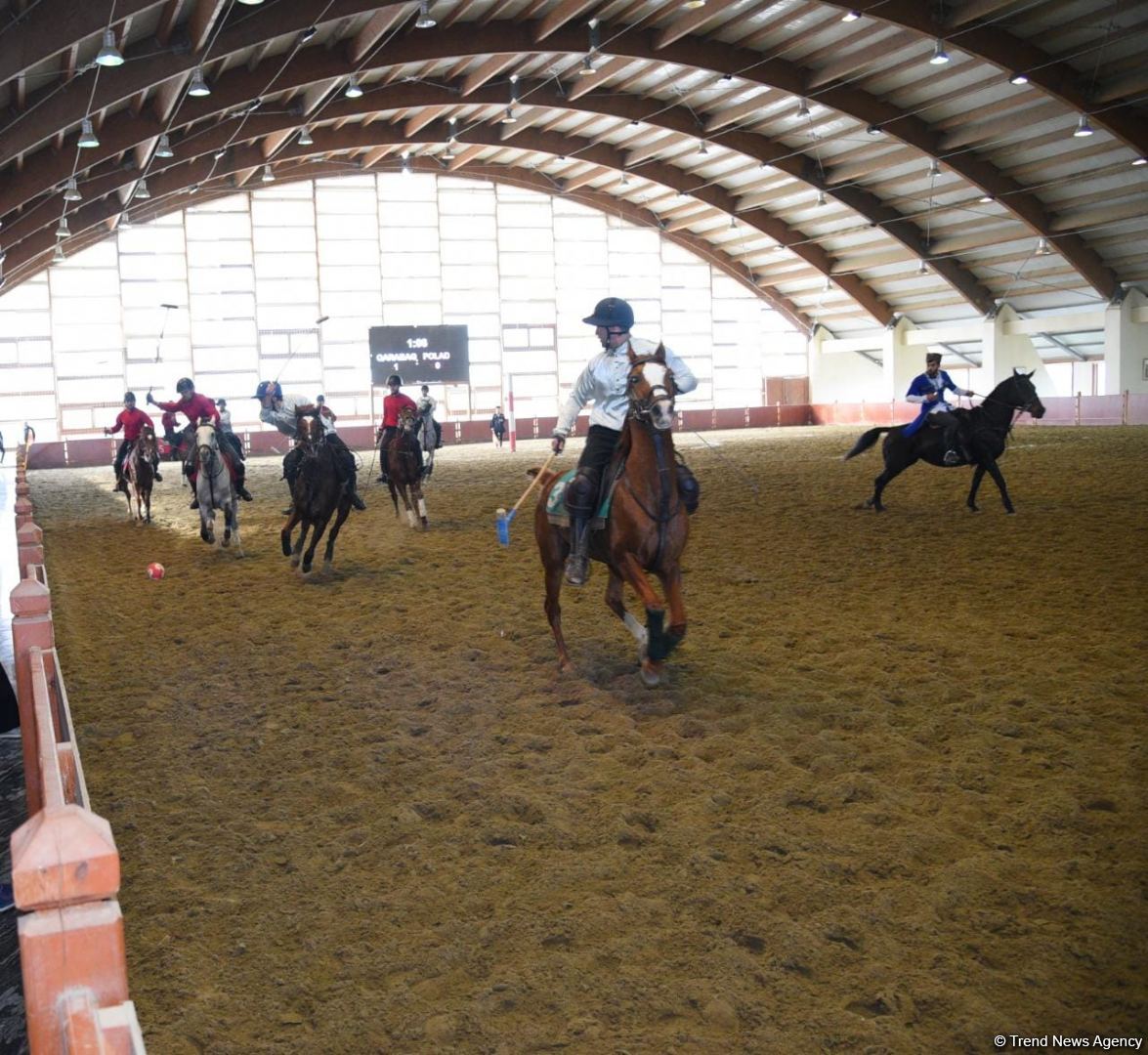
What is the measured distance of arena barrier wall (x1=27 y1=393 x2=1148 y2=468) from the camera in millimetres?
34156

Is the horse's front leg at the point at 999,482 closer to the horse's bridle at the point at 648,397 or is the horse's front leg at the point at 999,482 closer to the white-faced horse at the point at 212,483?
the horse's bridle at the point at 648,397

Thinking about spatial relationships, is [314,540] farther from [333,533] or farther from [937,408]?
[937,408]

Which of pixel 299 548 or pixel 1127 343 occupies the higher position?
pixel 1127 343

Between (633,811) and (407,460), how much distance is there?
414 inches

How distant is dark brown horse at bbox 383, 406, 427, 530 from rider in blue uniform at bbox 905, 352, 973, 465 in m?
6.65

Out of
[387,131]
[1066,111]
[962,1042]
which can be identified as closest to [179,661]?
[962,1042]

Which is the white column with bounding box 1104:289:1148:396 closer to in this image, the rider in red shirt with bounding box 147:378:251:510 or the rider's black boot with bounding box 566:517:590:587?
the rider in red shirt with bounding box 147:378:251:510

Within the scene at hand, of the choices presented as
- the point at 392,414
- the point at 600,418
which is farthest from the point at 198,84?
the point at 600,418

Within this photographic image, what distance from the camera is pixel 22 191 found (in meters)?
22.3

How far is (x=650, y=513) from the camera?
21.8 feet

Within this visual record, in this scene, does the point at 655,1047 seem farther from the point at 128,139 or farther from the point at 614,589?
the point at 128,139

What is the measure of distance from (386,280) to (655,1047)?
3948cm

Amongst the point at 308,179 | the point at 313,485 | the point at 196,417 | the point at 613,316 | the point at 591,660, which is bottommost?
the point at 591,660

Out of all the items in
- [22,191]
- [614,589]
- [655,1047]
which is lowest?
[655,1047]
